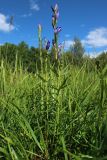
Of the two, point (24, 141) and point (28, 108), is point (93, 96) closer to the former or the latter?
point (28, 108)

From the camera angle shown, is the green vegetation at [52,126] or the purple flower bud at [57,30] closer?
the green vegetation at [52,126]

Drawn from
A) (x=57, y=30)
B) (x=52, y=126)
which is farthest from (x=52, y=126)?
(x=57, y=30)

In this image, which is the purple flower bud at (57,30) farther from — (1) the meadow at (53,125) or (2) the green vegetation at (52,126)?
(2) the green vegetation at (52,126)

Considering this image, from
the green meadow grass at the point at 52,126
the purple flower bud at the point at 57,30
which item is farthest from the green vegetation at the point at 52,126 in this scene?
the purple flower bud at the point at 57,30

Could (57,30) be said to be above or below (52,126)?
above

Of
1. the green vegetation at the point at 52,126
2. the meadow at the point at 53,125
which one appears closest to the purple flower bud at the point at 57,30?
the meadow at the point at 53,125

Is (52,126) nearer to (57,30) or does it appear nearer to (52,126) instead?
(52,126)

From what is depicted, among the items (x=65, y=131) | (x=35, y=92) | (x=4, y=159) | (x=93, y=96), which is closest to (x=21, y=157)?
(x=4, y=159)

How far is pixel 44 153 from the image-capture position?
1.91m

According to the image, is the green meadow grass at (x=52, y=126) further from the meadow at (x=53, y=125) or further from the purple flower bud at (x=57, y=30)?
the purple flower bud at (x=57, y=30)

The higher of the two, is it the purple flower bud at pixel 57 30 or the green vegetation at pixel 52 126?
the purple flower bud at pixel 57 30

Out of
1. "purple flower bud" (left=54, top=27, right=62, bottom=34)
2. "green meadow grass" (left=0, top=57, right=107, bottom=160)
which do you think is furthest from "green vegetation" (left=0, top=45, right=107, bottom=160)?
"purple flower bud" (left=54, top=27, right=62, bottom=34)

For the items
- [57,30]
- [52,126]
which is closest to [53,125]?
[52,126]

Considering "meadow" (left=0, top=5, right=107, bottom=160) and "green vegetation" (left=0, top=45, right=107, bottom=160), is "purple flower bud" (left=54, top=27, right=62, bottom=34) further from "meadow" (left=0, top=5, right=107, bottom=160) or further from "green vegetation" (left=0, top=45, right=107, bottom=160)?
"green vegetation" (left=0, top=45, right=107, bottom=160)
